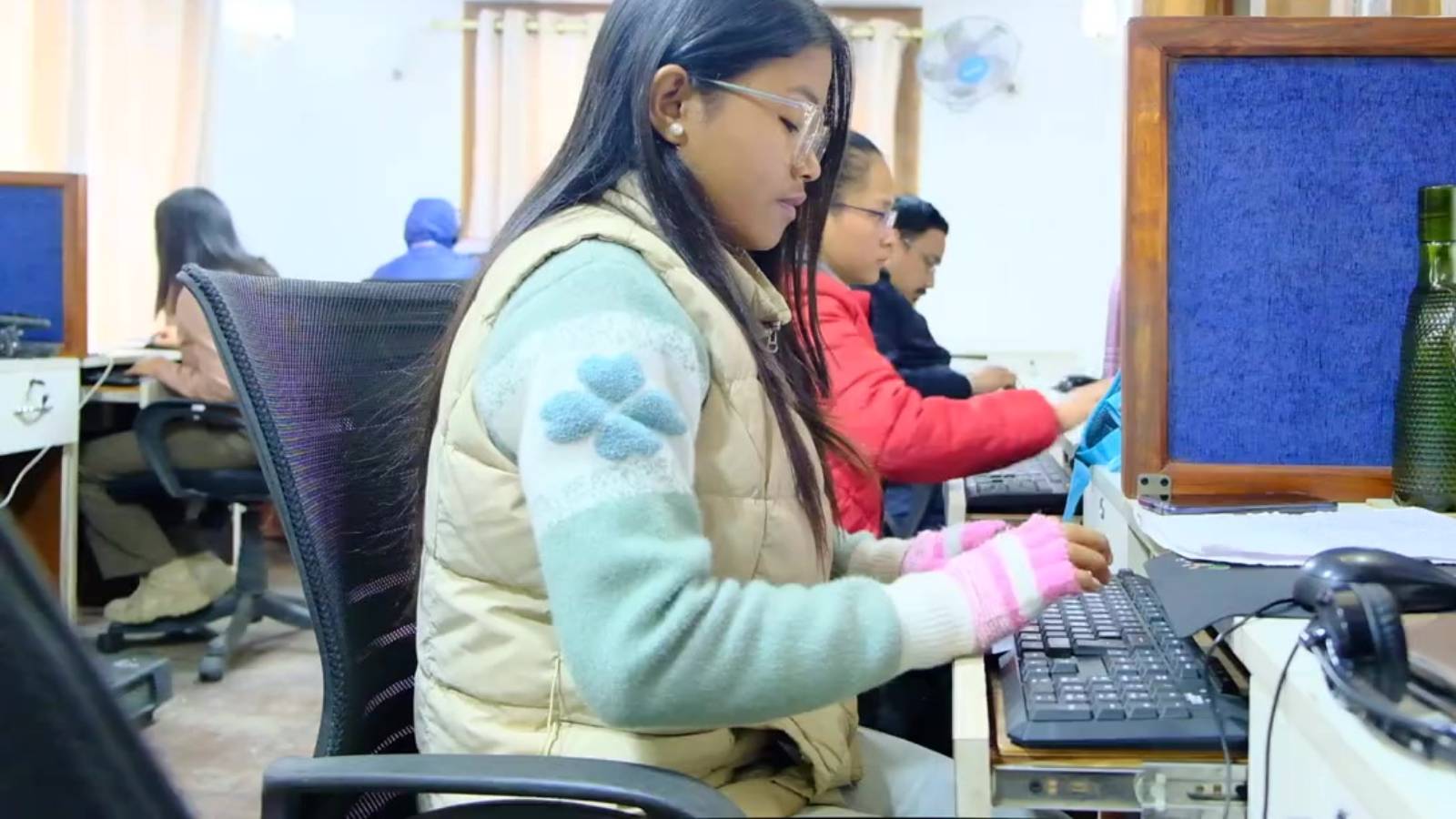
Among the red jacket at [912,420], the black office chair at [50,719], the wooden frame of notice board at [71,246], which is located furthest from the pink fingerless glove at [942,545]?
the wooden frame of notice board at [71,246]

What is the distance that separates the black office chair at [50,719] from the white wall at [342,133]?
4343 millimetres

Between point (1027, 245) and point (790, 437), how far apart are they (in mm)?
3875

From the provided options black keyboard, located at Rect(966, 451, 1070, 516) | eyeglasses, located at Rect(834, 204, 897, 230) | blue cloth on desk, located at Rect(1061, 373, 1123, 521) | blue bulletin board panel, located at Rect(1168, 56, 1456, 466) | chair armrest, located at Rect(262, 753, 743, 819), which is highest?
eyeglasses, located at Rect(834, 204, 897, 230)

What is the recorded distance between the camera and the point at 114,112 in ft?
13.4

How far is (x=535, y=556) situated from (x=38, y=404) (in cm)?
241

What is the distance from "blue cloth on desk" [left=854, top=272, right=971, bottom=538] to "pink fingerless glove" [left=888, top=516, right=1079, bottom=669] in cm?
159

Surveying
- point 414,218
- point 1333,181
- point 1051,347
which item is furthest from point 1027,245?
point 1333,181

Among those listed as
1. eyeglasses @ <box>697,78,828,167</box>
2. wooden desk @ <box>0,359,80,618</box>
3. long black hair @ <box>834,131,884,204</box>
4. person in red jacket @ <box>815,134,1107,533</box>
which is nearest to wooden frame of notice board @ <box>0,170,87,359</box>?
wooden desk @ <box>0,359,80,618</box>

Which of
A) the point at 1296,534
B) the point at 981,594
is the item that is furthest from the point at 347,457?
the point at 1296,534

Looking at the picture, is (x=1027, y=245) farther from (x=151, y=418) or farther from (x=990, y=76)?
(x=151, y=418)

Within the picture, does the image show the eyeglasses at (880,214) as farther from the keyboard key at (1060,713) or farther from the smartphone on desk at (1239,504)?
the keyboard key at (1060,713)

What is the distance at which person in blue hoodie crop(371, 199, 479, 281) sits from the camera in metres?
3.57

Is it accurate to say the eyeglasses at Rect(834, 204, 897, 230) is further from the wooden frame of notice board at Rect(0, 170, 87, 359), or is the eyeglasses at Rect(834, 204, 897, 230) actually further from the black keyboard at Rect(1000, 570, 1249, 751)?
the wooden frame of notice board at Rect(0, 170, 87, 359)

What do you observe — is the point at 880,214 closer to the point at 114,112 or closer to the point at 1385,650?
the point at 1385,650
